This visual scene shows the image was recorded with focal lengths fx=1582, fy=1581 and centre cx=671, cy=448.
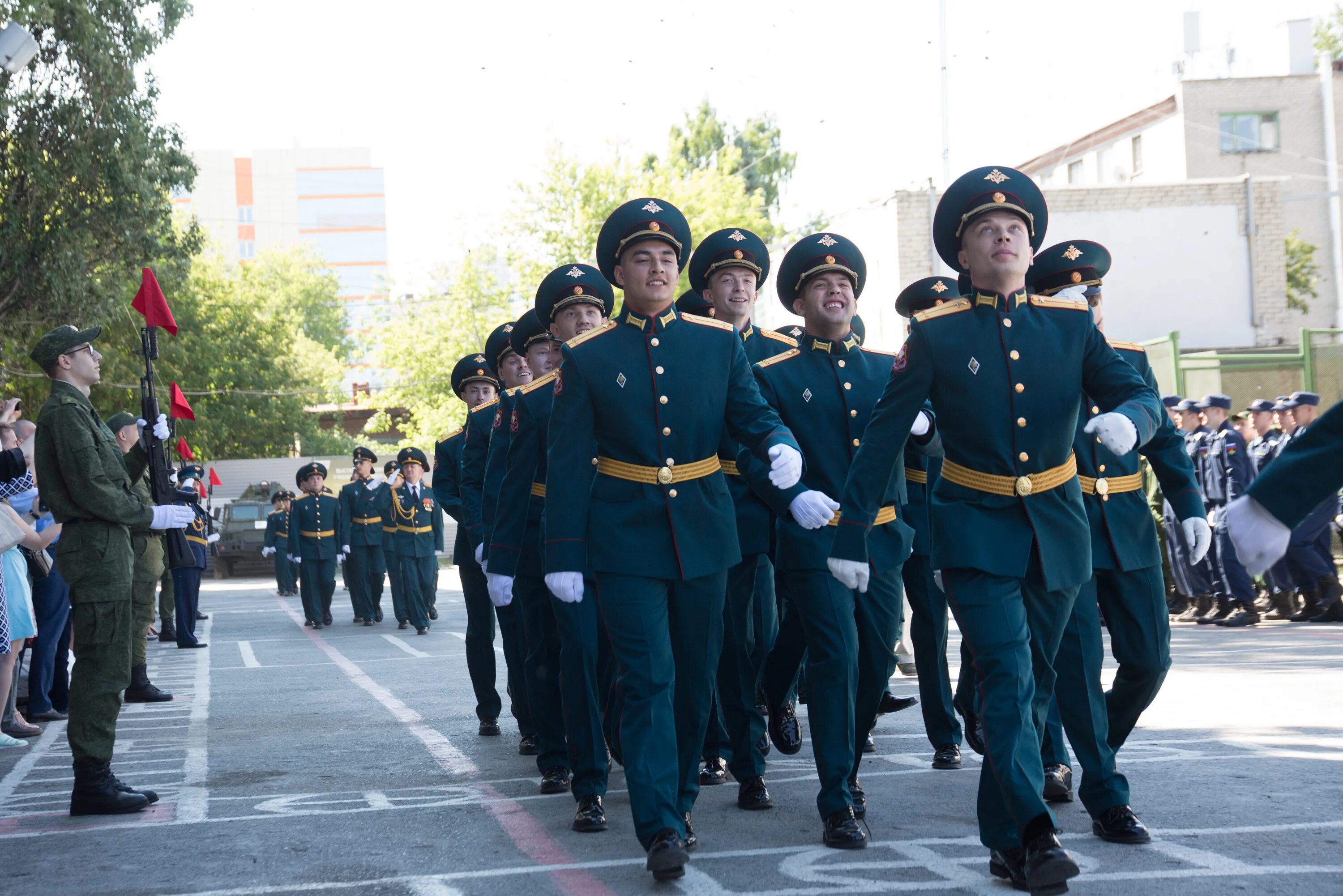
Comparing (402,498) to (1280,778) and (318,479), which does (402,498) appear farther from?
(1280,778)

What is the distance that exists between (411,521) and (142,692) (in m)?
8.65

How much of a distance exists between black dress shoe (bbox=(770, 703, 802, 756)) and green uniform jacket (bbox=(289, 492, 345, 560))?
1522cm

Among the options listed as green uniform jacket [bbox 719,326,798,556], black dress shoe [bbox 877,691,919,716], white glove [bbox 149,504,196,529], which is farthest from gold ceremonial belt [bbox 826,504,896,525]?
white glove [bbox 149,504,196,529]

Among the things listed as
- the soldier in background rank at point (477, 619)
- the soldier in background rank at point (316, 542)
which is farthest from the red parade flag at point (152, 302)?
the soldier in background rank at point (316, 542)

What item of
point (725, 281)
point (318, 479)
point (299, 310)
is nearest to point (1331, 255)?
point (318, 479)

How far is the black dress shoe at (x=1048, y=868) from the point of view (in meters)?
4.67

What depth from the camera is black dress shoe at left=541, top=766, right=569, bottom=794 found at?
7.31m

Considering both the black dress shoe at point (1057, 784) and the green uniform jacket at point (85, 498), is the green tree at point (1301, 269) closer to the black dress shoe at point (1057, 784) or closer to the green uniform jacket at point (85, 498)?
the black dress shoe at point (1057, 784)

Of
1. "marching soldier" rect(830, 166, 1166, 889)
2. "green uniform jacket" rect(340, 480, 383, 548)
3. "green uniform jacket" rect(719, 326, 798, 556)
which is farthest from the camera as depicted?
"green uniform jacket" rect(340, 480, 383, 548)

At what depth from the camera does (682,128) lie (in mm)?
72438

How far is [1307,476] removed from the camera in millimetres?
3527

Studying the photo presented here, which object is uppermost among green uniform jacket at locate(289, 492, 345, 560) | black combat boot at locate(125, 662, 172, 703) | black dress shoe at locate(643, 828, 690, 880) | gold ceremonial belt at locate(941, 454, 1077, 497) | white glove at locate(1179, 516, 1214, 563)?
gold ceremonial belt at locate(941, 454, 1077, 497)

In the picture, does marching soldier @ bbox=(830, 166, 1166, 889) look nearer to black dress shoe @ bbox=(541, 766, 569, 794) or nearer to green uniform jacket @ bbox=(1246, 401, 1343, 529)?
green uniform jacket @ bbox=(1246, 401, 1343, 529)

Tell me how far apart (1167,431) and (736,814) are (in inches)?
90.5
